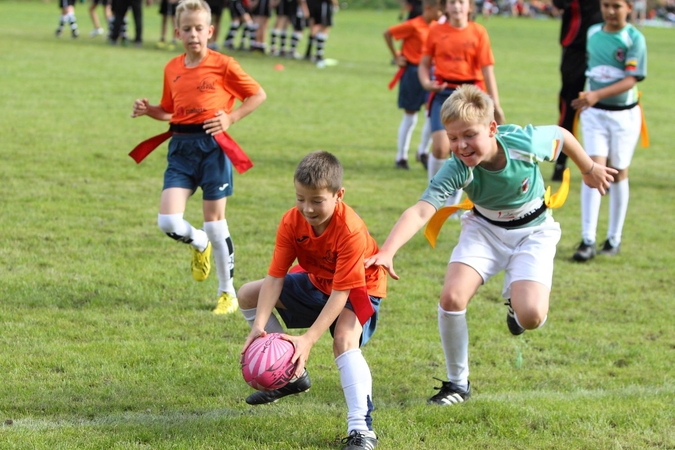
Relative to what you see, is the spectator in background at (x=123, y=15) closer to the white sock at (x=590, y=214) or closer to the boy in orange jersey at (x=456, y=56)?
the boy in orange jersey at (x=456, y=56)

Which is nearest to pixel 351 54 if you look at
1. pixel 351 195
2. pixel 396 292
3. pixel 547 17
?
pixel 351 195

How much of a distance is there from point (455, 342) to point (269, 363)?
1.20 m

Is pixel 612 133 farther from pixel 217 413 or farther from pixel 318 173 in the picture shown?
pixel 217 413

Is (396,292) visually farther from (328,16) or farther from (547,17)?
(547,17)

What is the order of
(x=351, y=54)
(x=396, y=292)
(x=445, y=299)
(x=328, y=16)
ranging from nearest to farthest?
(x=445, y=299)
(x=396, y=292)
(x=328, y=16)
(x=351, y=54)

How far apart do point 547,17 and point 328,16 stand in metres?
39.0

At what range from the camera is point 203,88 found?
6.12 m

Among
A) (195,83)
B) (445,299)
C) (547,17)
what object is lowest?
(547,17)

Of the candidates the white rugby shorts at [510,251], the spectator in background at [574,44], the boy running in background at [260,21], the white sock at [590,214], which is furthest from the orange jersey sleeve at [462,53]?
the boy running in background at [260,21]

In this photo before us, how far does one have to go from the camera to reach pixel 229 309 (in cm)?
608

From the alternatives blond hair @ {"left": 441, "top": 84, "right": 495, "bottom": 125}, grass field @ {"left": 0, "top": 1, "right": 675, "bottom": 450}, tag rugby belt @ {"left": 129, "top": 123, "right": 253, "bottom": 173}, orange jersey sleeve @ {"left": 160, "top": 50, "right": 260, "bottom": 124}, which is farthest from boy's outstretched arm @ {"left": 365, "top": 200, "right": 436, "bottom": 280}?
orange jersey sleeve @ {"left": 160, "top": 50, "right": 260, "bottom": 124}

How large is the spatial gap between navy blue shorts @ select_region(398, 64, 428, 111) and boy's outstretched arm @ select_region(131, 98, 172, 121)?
18.2 ft

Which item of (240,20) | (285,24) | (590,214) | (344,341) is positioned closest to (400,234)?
(344,341)

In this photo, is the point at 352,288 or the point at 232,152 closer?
the point at 352,288
